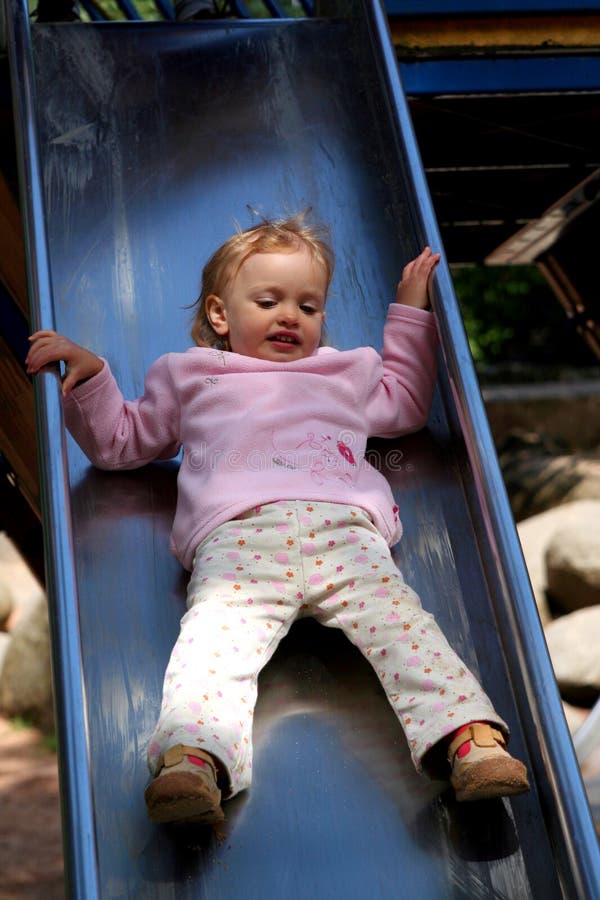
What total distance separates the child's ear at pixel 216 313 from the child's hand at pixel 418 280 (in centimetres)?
42

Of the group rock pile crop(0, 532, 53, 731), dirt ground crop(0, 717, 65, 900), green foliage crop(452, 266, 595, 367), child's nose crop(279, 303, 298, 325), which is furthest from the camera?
green foliage crop(452, 266, 595, 367)

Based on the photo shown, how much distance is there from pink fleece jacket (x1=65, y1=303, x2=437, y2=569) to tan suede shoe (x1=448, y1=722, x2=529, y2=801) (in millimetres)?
564

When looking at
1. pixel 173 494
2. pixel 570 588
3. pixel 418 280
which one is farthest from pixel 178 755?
pixel 570 588

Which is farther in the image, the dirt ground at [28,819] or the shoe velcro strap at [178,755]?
the dirt ground at [28,819]

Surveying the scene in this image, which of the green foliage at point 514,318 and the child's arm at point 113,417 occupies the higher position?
the green foliage at point 514,318

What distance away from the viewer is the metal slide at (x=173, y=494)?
1.95 metres

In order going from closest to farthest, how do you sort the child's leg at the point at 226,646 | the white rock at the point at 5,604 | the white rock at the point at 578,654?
the child's leg at the point at 226,646 < the white rock at the point at 578,654 < the white rock at the point at 5,604

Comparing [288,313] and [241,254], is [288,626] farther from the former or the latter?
[241,254]

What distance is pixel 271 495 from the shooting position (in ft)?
7.93

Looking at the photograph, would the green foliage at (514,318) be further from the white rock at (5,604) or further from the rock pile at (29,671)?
the rock pile at (29,671)

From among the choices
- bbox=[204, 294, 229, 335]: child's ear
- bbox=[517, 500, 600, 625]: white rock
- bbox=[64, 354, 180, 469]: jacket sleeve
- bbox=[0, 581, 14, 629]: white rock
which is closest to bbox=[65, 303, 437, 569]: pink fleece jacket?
bbox=[64, 354, 180, 469]: jacket sleeve

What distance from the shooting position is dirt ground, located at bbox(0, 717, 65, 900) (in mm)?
7063

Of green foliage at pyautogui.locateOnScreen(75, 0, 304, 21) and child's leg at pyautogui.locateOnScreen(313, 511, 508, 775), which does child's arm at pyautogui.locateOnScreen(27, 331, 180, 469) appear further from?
green foliage at pyautogui.locateOnScreen(75, 0, 304, 21)

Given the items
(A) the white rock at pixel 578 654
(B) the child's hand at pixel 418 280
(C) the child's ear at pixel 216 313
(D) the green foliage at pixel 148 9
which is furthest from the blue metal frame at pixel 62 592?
(A) the white rock at pixel 578 654
